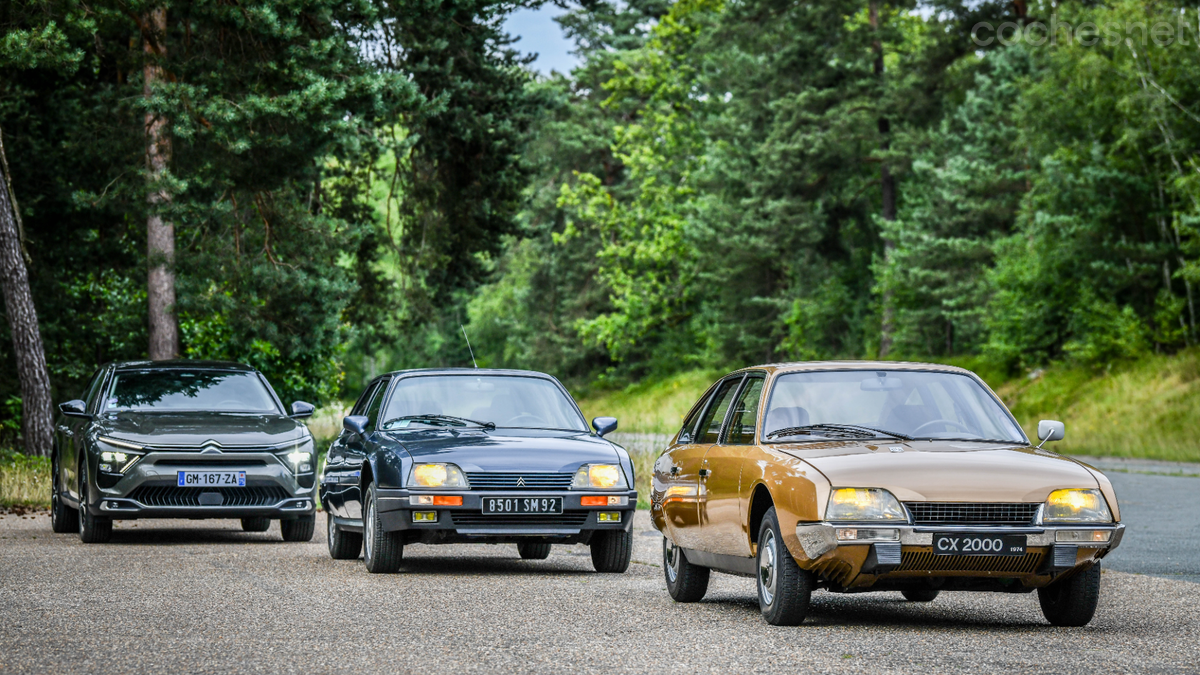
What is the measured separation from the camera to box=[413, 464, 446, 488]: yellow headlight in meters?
11.6

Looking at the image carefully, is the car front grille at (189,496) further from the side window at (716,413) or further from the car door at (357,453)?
the side window at (716,413)

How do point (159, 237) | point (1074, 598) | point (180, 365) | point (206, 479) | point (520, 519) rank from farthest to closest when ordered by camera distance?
point (159, 237)
point (180, 365)
point (206, 479)
point (520, 519)
point (1074, 598)

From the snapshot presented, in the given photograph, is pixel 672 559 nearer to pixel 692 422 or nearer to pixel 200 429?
pixel 692 422

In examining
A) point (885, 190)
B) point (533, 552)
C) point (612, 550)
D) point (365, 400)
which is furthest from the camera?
point (885, 190)

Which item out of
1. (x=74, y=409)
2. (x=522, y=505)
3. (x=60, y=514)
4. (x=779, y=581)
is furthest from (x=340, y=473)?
(x=779, y=581)

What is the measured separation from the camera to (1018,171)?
50.9 m

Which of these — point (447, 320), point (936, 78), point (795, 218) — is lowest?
point (447, 320)

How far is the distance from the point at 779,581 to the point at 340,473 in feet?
18.7

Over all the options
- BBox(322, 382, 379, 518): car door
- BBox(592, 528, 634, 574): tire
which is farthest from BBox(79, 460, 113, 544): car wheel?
BBox(592, 528, 634, 574): tire

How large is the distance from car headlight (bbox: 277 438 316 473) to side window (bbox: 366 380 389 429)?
1.49 metres

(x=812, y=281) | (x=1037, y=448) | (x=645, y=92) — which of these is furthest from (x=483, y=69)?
(x=645, y=92)

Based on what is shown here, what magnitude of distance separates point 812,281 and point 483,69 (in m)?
31.5

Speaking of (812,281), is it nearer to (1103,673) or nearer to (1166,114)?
(1166,114)

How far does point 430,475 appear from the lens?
38.1ft
